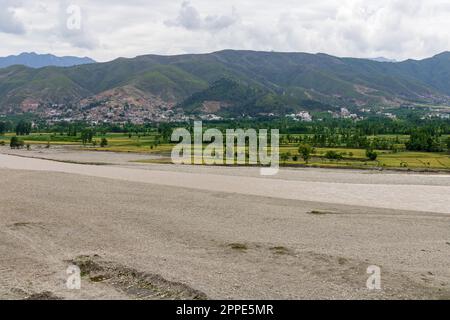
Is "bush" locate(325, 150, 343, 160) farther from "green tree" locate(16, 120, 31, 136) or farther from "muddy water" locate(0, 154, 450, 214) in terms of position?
"green tree" locate(16, 120, 31, 136)

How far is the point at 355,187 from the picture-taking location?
47.0 metres

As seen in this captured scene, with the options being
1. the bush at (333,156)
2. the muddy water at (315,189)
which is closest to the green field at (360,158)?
the bush at (333,156)

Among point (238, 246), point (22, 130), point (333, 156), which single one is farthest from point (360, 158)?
point (22, 130)

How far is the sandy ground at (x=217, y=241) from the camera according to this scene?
1717cm

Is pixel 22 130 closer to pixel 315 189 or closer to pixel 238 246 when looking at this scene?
pixel 315 189

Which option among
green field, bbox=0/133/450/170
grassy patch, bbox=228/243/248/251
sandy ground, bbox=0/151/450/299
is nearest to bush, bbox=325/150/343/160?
green field, bbox=0/133/450/170

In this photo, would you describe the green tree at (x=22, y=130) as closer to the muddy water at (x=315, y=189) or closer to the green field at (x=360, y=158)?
the green field at (x=360, y=158)

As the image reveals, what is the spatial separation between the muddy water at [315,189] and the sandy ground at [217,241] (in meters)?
0.31

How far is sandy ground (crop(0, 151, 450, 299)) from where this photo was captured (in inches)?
676

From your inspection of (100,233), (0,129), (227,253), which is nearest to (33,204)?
(100,233)

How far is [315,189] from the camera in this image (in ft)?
148

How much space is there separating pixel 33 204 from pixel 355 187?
1147 inches
